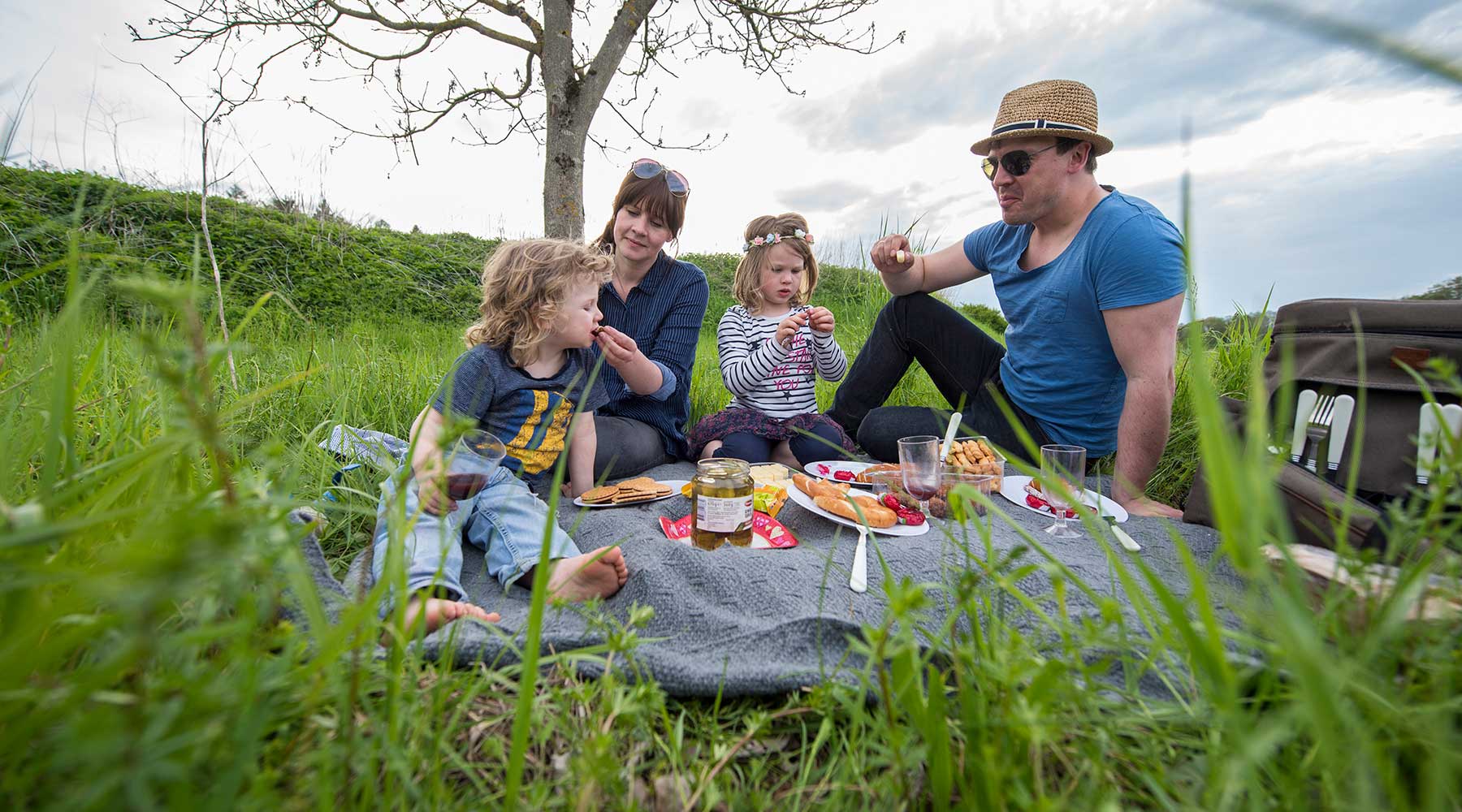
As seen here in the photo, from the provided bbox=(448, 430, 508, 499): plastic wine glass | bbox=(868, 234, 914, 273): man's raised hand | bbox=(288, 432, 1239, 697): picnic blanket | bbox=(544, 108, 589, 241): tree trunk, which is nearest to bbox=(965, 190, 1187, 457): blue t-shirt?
bbox=(868, 234, 914, 273): man's raised hand

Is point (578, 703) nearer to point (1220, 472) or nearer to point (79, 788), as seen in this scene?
point (79, 788)

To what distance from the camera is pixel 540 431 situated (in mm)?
2520

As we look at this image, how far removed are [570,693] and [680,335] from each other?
2642mm

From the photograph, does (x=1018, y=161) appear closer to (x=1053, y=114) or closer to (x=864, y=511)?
(x=1053, y=114)

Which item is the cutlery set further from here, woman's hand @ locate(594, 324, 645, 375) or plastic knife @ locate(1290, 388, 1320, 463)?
woman's hand @ locate(594, 324, 645, 375)

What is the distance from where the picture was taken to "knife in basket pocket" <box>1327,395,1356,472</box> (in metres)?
1.93

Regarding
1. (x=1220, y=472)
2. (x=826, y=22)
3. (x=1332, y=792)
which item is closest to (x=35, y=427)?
(x=1220, y=472)

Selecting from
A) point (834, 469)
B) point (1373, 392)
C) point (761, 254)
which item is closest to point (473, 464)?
point (834, 469)

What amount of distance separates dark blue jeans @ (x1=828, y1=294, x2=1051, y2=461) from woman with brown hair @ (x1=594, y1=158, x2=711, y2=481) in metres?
1.04

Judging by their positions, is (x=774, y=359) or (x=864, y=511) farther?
(x=774, y=359)

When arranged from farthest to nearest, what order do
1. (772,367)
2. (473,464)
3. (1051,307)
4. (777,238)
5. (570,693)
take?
(777,238) → (772,367) → (1051,307) → (473,464) → (570,693)

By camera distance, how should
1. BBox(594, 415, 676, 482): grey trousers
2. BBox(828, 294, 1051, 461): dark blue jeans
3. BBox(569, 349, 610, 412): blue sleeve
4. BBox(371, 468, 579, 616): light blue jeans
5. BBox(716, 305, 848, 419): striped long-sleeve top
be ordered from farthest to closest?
BBox(716, 305, 848, 419): striped long-sleeve top, BBox(828, 294, 1051, 461): dark blue jeans, BBox(594, 415, 676, 482): grey trousers, BBox(569, 349, 610, 412): blue sleeve, BBox(371, 468, 579, 616): light blue jeans

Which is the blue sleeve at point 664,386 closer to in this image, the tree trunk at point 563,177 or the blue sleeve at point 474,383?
the blue sleeve at point 474,383

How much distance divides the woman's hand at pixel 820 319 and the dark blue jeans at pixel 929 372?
54 cm
